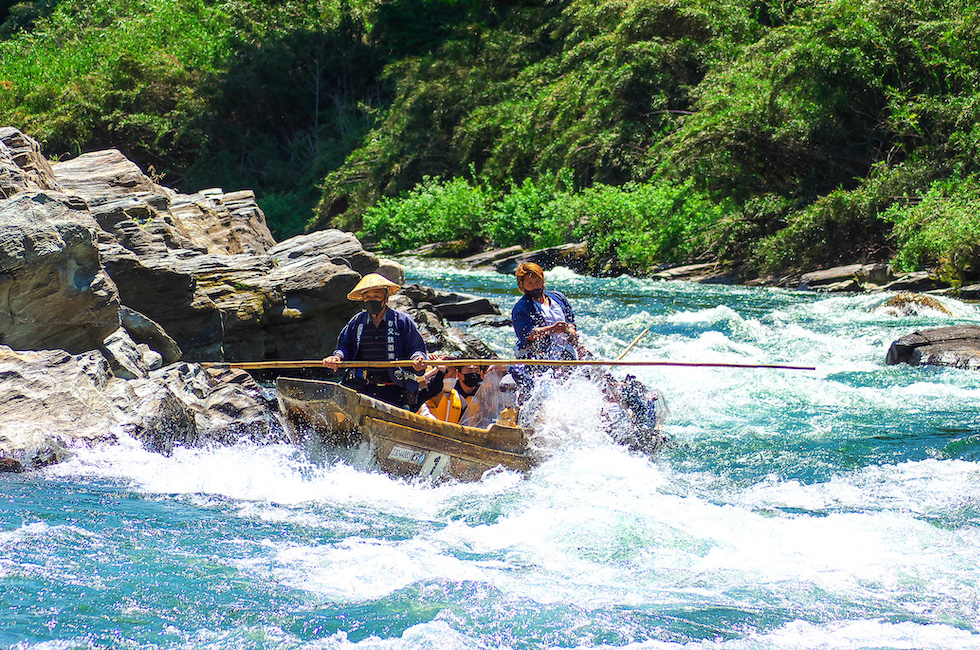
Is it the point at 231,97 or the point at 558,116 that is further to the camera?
the point at 231,97

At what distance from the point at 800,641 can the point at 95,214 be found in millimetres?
9189

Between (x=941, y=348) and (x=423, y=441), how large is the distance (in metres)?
6.82

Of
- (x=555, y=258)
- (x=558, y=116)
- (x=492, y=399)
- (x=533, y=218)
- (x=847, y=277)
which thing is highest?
(x=558, y=116)

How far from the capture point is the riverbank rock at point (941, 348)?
33.1 feet

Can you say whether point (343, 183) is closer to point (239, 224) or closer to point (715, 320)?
point (239, 224)

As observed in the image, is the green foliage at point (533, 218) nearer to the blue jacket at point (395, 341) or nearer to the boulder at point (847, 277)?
the boulder at point (847, 277)

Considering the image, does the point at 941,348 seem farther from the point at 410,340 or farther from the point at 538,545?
the point at 538,545

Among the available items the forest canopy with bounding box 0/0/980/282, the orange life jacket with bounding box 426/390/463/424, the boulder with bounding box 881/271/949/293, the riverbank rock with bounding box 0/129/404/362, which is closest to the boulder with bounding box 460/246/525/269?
the forest canopy with bounding box 0/0/980/282

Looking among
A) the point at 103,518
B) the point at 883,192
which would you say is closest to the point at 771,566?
the point at 103,518

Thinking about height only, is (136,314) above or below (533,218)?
above

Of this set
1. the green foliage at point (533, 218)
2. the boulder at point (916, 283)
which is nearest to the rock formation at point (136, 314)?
the boulder at point (916, 283)

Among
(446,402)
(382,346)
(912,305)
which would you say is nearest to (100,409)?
→ (382,346)

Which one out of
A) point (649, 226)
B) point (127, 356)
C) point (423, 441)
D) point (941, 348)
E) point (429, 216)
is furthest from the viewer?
point (429, 216)

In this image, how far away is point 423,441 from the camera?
20.0 feet
